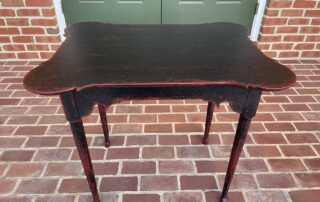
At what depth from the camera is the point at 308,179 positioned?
1570 mm

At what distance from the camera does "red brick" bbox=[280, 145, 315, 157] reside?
5.71ft

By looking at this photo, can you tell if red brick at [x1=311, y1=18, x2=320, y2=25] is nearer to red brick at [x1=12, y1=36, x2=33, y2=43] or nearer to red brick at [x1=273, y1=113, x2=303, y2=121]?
red brick at [x1=273, y1=113, x2=303, y2=121]

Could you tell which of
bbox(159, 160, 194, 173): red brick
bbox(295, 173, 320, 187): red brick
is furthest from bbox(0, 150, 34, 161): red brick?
bbox(295, 173, 320, 187): red brick

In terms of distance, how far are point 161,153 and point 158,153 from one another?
21 millimetres

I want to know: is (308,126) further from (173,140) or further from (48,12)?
(48,12)

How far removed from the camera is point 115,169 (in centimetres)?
163

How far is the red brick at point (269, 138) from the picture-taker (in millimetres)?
1835

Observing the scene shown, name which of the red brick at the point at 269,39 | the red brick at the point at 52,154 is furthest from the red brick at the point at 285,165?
the red brick at the point at 269,39

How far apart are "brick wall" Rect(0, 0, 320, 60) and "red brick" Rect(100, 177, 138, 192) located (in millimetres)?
1809

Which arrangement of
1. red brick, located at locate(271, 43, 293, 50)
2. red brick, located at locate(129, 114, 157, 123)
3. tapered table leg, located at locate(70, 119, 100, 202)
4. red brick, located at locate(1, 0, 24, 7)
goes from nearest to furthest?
tapered table leg, located at locate(70, 119, 100, 202) → red brick, located at locate(129, 114, 157, 123) → red brick, located at locate(1, 0, 24, 7) → red brick, located at locate(271, 43, 293, 50)

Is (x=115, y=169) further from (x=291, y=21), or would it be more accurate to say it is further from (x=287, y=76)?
(x=291, y=21)

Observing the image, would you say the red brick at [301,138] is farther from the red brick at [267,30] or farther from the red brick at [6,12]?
the red brick at [6,12]

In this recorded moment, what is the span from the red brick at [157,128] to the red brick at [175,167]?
12.6 inches

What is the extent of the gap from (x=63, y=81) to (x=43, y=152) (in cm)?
100
